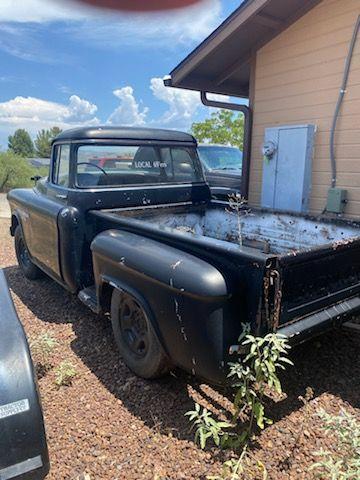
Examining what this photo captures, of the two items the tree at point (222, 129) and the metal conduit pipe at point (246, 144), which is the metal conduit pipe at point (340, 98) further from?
the tree at point (222, 129)

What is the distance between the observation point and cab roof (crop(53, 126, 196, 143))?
403cm

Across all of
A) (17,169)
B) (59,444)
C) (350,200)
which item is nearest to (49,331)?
(59,444)

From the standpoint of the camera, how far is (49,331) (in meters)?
3.85

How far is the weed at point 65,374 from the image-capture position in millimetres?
2998

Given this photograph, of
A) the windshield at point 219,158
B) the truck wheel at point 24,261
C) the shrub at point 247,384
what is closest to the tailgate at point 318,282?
the shrub at point 247,384

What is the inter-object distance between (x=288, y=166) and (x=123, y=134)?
243 cm

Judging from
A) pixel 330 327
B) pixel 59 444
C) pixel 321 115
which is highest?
pixel 321 115

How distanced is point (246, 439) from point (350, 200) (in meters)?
3.48

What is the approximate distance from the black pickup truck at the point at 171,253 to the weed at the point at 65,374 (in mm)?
408

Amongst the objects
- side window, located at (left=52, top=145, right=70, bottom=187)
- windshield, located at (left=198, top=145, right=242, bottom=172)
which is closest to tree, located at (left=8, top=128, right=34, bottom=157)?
windshield, located at (left=198, top=145, right=242, bottom=172)

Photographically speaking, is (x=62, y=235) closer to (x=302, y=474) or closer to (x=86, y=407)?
(x=86, y=407)

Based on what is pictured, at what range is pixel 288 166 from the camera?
548 cm

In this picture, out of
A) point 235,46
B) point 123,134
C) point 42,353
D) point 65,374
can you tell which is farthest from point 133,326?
point 235,46

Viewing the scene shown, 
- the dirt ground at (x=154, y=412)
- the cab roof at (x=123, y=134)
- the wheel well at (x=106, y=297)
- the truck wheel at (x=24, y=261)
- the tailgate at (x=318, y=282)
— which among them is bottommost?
the dirt ground at (x=154, y=412)
